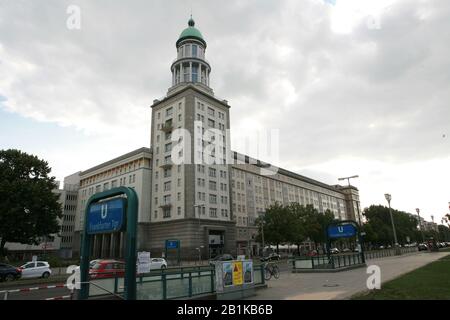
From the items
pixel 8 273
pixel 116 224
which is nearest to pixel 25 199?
pixel 8 273

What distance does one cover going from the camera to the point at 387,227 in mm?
103188

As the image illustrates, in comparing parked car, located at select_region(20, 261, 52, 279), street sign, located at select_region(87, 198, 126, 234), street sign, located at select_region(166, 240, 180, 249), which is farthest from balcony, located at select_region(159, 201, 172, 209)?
street sign, located at select_region(87, 198, 126, 234)

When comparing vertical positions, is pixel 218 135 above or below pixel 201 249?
above

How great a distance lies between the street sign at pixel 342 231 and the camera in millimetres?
29681

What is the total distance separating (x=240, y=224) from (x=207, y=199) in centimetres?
1924

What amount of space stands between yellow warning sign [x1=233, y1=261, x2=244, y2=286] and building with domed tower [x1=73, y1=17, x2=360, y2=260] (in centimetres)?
4073

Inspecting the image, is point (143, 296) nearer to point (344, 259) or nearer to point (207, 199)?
point (344, 259)

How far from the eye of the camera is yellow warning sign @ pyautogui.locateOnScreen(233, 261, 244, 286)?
45.7 ft

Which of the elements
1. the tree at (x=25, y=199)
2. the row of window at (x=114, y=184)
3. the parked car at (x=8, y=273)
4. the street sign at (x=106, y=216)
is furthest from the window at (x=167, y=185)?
the street sign at (x=106, y=216)

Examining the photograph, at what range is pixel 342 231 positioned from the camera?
3025cm

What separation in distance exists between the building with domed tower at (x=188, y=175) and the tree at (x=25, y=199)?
18.7 m

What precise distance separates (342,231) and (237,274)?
19.3m

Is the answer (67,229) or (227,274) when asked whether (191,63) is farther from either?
(227,274)

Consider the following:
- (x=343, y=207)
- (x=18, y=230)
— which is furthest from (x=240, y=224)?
(x=343, y=207)
